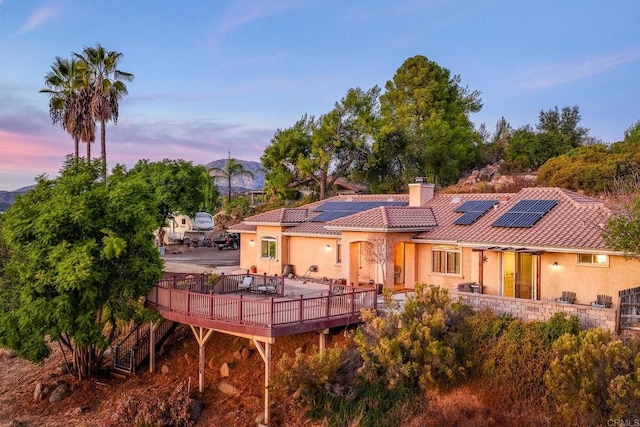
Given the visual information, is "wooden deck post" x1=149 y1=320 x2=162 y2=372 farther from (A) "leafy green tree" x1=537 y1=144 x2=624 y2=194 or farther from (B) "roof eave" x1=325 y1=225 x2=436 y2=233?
(A) "leafy green tree" x1=537 y1=144 x2=624 y2=194

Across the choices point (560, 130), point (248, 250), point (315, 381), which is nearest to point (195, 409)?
point (315, 381)

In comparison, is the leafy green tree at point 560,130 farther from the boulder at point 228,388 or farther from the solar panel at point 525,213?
the boulder at point 228,388

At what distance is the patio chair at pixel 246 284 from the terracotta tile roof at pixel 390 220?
4.29 meters

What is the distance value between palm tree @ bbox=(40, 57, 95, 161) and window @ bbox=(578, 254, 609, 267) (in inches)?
1179

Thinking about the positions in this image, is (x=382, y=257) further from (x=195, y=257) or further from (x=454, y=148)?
(x=454, y=148)

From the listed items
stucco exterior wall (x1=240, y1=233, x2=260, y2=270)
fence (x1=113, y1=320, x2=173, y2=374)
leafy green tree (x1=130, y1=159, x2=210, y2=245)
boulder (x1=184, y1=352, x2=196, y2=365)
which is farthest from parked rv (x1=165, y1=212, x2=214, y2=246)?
boulder (x1=184, y1=352, x2=196, y2=365)

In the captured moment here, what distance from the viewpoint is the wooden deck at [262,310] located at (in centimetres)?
1510

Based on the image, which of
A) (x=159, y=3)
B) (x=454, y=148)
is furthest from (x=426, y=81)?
(x=159, y=3)

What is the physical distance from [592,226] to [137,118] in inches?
1326

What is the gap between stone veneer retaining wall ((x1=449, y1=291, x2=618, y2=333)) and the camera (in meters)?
13.9

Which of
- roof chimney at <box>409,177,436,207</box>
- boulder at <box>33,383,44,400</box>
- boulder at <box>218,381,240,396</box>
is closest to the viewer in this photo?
boulder at <box>218,381,240,396</box>

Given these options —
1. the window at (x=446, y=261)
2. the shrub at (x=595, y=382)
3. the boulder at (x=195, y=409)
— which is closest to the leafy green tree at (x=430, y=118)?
the window at (x=446, y=261)

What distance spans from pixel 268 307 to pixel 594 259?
11.2 meters

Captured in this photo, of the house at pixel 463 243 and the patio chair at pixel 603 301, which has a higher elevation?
the house at pixel 463 243
